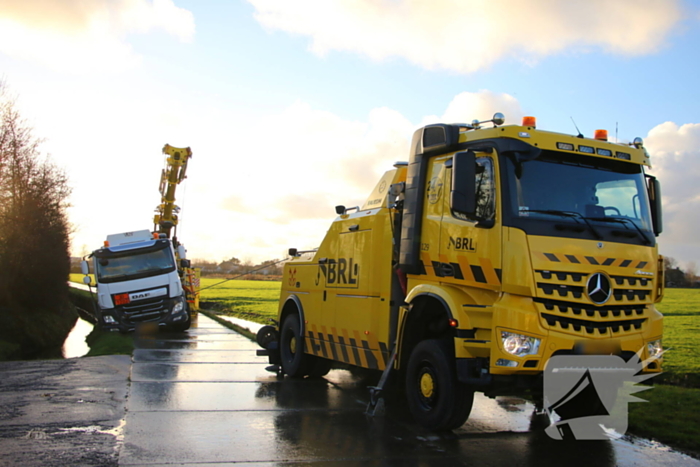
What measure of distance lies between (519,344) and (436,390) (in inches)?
48.4

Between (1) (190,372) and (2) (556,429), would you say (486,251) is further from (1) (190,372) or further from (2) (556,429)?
(1) (190,372)

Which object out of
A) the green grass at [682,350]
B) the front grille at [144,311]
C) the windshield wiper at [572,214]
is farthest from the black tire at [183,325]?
the windshield wiper at [572,214]

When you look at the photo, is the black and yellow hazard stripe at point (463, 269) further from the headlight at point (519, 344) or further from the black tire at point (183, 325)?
the black tire at point (183, 325)

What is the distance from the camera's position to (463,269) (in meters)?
6.52

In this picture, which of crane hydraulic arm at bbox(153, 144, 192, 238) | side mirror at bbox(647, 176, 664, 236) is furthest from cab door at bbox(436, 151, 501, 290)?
crane hydraulic arm at bbox(153, 144, 192, 238)

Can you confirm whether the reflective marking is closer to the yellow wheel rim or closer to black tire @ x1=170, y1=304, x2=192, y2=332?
the yellow wheel rim

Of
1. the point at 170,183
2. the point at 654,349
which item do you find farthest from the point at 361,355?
the point at 170,183

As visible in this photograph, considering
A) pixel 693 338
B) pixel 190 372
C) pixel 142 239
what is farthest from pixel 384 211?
pixel 693 338

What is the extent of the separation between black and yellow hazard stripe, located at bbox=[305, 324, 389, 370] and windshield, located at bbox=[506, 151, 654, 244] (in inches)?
107

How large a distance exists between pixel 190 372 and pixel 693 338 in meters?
16.9

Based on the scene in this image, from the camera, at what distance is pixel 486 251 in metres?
6.23

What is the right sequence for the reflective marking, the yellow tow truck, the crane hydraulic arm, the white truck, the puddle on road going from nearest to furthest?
the yellow tow truck < the reflective marking < the white truck < the puddle on road < the crane hydraulic arm

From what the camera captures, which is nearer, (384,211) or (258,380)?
(384,211)

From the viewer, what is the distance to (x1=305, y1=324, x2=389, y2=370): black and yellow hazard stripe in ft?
26.3
